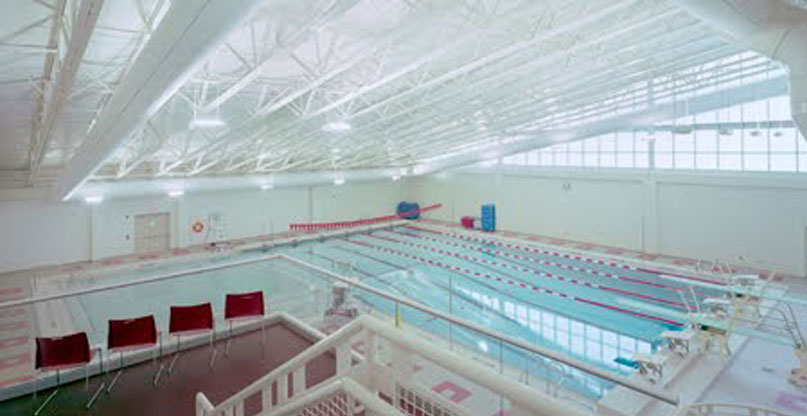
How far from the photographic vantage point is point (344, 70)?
970 cm

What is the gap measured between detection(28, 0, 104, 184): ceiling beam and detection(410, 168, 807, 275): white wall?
18.0 m

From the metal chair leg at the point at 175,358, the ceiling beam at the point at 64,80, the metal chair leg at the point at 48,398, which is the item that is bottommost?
the metal chair leg at the point at 48,398

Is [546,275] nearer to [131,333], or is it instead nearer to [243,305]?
[243,305]

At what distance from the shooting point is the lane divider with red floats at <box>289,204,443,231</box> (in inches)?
923

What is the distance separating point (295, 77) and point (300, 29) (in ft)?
11.3

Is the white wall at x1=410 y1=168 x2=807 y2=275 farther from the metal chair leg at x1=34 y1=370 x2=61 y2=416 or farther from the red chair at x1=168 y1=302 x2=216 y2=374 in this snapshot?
the metal chair leg at x1=34 y1=370 x2=61 y2=416

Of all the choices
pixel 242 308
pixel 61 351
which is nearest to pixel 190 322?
pixel 242 308

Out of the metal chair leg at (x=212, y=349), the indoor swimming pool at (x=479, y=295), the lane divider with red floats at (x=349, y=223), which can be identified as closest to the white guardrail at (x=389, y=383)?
the metal chair leg at (x=212, y=349)

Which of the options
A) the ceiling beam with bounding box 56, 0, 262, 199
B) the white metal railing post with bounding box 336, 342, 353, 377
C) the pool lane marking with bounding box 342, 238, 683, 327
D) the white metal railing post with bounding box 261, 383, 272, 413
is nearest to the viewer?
the white metal railing post with bounding box 336, 342, 353, 377

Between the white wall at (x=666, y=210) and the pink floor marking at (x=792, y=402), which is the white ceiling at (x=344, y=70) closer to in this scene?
the white wall at (x=666, y=210)

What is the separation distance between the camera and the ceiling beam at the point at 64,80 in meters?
4.75

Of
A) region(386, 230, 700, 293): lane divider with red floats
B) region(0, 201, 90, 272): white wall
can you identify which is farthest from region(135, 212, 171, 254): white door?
region(386, 230, 700, 293): lane divider with red floats

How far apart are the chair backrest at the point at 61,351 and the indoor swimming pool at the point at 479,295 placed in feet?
11.4

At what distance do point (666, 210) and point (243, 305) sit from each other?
16402 mm
